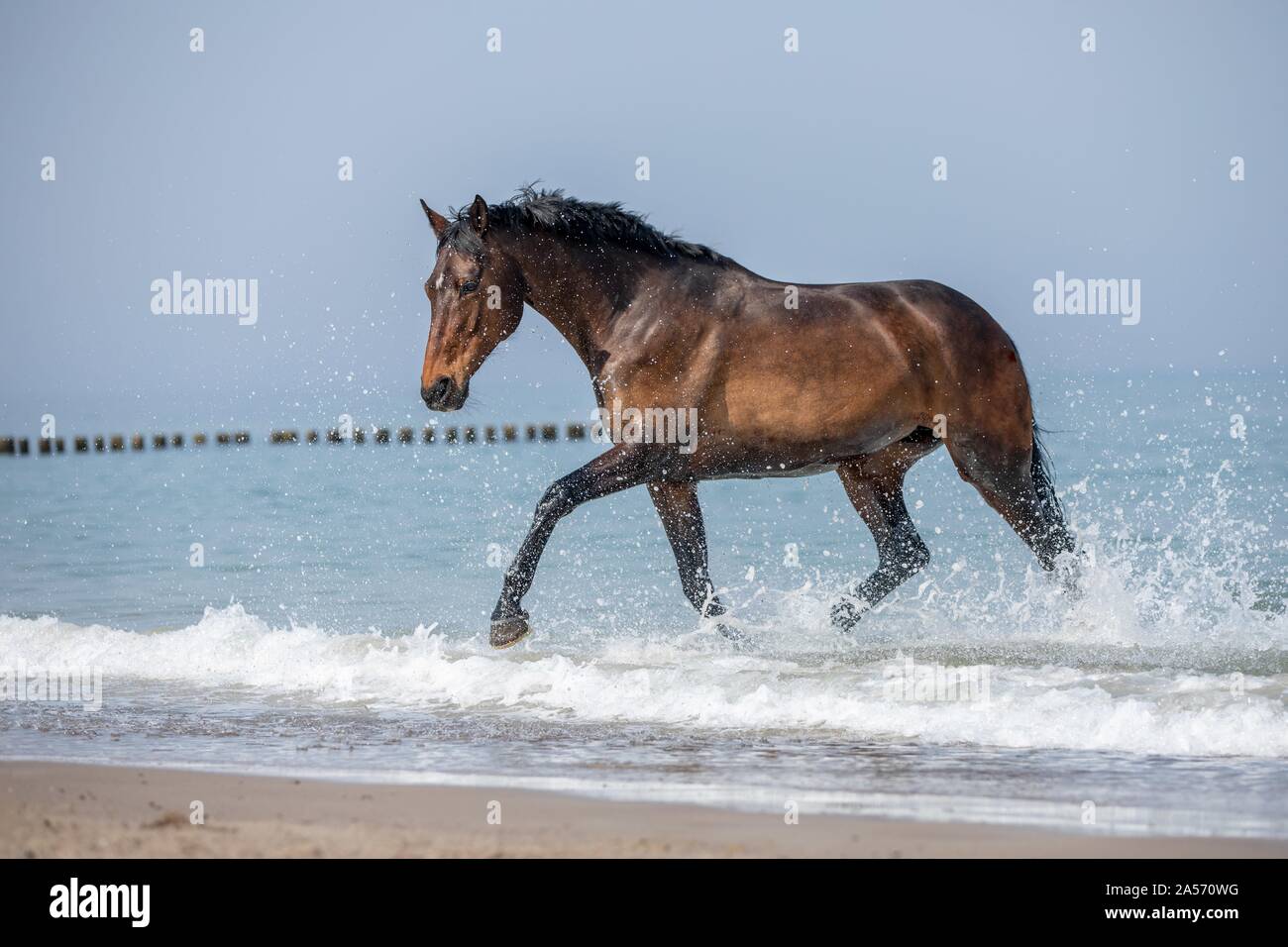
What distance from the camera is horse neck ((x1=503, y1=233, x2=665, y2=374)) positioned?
819 cm

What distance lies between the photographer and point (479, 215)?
795 centimetres

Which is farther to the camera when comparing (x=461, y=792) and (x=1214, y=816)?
(x=461, y=792)

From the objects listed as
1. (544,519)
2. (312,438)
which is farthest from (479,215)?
(312,438)

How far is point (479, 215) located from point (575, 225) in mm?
579

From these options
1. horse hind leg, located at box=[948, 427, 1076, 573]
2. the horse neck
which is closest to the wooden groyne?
horse hind leg, located at box=[948, 427, 1076, 573]

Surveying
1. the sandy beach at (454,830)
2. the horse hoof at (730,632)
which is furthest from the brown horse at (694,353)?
the sandy beach at (454,830)

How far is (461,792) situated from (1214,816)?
241 cm

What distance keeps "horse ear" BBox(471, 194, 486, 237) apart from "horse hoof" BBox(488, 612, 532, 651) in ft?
6.39

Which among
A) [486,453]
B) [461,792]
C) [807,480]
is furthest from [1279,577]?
[486,453]

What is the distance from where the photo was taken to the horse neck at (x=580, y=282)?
8.19 meters

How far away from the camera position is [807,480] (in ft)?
75.8

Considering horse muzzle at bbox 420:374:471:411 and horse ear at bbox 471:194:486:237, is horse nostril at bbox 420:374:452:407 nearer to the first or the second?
horse muzzle at bbox 420:374:471:411
